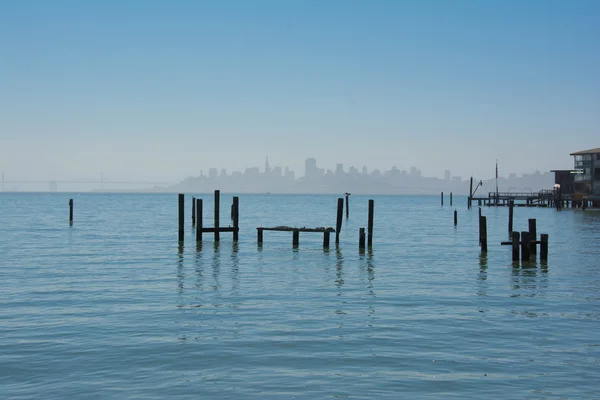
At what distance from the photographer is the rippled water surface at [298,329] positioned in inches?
414

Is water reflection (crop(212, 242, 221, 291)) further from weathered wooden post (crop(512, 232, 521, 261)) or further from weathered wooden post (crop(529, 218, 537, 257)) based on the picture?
weathered wooden post (crop(529, 218, 537, 257))

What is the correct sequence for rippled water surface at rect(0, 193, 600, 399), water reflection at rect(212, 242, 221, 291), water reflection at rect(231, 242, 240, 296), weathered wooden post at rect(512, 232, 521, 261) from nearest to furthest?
rippled water surface at rect(0, 193, 600, 399), water reflection at rect(231, 242, 240, 296), water reflection at rect(212, 242, 221, 291), weathered wooden post at rect(512, 232, 521, 261)

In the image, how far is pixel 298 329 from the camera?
47.1ft

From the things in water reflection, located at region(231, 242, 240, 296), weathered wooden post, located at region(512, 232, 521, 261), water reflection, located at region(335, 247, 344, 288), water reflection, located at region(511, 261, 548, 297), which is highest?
weathered wooden post, located at region(512, 232, 521, 261)

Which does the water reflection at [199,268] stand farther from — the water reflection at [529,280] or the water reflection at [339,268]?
the water reflection at [529,280]

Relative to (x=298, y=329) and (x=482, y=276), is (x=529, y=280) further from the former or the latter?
(x=298, y=329)

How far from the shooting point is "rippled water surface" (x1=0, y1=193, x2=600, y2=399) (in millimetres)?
10516

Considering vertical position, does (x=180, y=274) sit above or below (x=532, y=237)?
below

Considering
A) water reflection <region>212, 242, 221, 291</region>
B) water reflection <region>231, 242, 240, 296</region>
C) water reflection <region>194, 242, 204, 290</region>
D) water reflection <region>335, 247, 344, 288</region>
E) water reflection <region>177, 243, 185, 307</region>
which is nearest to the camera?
water reflection <region>177, 243, 185, 307</region>

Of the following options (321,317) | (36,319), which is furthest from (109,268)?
(321,317)

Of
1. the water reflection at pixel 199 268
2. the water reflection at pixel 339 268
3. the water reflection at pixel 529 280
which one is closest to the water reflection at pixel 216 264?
the water reflection at pixel 199 268

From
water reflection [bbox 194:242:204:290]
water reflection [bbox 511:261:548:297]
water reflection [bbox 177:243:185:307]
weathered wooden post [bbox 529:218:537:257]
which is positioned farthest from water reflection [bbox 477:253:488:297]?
→ water reflection [bbox 177:243:185:307]

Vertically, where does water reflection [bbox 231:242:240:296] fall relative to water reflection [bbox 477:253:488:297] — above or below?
above

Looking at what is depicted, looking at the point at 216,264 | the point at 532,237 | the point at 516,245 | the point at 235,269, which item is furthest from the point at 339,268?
the point at 532,237
